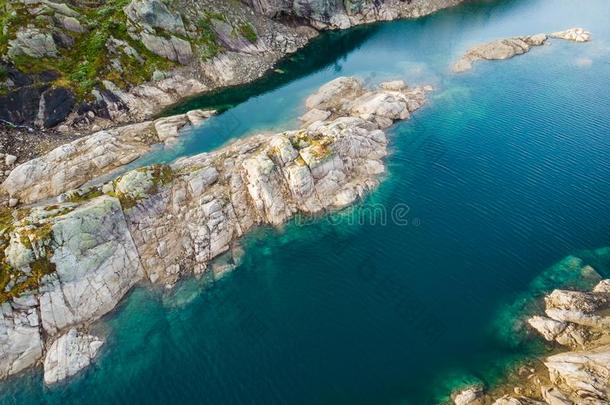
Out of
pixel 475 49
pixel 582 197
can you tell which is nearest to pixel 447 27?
pixel 475 49

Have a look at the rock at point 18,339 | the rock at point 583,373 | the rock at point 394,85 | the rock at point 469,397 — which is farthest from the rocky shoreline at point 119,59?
the rock at point 583,373

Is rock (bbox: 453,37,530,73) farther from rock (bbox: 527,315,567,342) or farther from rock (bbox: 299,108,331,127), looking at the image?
rock (bbox: 527,315,567,342)

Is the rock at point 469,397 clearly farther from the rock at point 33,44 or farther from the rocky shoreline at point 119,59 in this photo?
the rock at point 33,44

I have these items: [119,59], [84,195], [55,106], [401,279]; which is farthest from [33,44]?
[401,279]

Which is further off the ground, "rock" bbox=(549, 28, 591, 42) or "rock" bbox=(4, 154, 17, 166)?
"rock" bbox=(4, 154, 17, 166)

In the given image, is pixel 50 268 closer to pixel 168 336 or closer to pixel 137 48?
pixel 168 336

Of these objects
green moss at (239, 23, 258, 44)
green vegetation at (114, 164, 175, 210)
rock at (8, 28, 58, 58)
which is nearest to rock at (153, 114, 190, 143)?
green vegetation at (114, 164, 175, 210)

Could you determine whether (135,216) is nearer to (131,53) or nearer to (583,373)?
(131,53)

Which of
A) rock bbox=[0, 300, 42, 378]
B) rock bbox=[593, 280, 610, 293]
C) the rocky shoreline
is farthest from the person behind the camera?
the rocky shoreline
